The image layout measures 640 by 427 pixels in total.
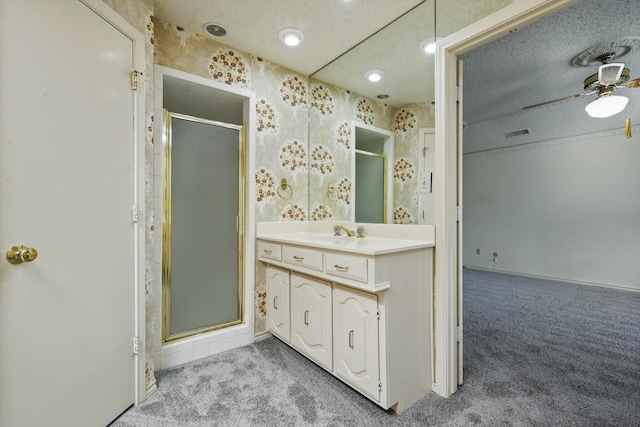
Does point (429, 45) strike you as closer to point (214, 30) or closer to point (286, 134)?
point (286, 134)

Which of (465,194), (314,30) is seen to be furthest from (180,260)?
(465,194)

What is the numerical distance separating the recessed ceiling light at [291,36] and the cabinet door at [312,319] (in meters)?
1.76

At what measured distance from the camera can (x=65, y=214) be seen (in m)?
1.29

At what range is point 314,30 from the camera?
2070 millimetres

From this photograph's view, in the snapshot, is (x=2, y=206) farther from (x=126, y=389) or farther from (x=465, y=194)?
(x=465, y=194)

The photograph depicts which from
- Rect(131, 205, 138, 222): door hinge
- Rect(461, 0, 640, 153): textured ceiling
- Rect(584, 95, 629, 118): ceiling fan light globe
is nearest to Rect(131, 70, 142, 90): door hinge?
Rect(131, 205, 138, 222): door hinge

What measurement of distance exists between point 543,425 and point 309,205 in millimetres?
2117

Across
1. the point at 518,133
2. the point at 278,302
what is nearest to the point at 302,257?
the point at 278,302

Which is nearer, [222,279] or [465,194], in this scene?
[222,279]

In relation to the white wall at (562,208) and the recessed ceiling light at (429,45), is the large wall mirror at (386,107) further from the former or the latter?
the white wall at (562,208)

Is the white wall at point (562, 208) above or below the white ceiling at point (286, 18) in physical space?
below

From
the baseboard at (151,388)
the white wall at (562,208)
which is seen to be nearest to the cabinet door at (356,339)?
the baseboard at (151,388)

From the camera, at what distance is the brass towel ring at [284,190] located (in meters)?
2.54

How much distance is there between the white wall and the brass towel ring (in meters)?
4.66
